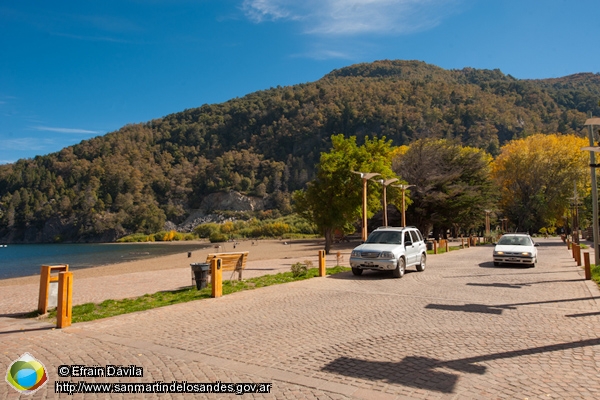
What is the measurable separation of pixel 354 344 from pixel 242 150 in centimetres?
17618

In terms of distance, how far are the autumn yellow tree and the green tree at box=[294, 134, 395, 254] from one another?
32040mm

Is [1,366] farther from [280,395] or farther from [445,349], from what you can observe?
[445,349]

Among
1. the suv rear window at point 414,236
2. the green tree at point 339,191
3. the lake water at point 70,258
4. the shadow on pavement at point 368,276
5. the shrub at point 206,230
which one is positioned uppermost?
the green tree at point 339,191

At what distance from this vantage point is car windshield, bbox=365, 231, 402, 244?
15.5 m

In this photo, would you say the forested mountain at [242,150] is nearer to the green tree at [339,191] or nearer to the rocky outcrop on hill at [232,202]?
the rocky outcrop on hill at [232,202]

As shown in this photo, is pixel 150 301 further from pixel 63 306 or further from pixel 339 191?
pixel 339 191

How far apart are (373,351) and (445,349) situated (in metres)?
1.05

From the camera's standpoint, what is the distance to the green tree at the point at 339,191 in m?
26.1

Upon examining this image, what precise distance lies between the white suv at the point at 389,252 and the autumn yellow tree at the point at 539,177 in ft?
134

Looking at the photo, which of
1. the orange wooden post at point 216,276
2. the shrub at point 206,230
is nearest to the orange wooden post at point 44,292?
the orange wooden post at point 216,276

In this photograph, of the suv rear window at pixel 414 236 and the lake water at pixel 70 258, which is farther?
the lake water at pixel 70 258

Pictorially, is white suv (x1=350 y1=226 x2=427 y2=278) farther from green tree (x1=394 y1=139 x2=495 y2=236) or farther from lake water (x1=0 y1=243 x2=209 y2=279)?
lake water (x1=0 y1=243 x2=209 y2=279)

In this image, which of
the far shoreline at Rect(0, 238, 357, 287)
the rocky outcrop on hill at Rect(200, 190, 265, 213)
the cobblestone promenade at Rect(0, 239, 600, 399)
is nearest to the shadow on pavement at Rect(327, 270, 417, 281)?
the cobblestone promenade at Rect(0, 239, 600, 399)

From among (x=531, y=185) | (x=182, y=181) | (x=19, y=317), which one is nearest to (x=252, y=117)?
(x=182, y=181)
